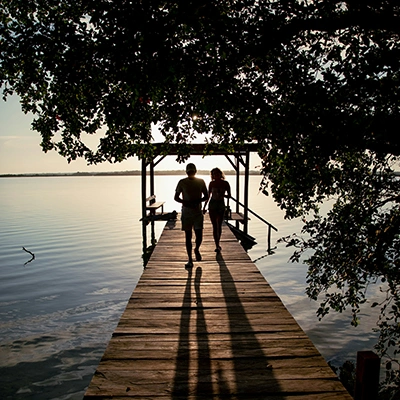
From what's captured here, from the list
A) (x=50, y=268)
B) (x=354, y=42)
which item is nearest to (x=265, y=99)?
(x=354, y=42)

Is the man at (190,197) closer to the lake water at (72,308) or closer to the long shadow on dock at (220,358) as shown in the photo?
the long shadow on dock at (220,358)

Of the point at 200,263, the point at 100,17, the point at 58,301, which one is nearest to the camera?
the point at 100,17

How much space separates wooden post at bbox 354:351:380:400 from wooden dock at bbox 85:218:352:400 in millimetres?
246

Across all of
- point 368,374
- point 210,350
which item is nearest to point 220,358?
point 210,350

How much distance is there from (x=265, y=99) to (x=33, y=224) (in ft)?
100

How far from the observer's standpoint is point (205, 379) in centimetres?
341

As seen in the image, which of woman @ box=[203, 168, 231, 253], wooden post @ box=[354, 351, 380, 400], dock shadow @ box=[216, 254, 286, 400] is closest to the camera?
wooden post @ box=[354, 351, 380, 400]

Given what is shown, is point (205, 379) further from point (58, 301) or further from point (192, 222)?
point (58, 301)

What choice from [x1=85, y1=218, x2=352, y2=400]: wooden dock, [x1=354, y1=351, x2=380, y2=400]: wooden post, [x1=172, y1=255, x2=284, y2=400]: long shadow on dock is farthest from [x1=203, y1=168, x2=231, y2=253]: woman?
[x1=354, y1=351, x2=380, y2=400]: wooden post

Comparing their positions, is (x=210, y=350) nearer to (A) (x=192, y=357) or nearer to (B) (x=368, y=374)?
(A) (x=192, y=357)

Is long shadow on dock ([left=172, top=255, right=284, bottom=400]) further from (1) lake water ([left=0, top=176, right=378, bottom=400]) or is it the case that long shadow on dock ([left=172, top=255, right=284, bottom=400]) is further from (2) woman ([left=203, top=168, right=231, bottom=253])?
(2) woman ([left=203, top=168, right=231, bottom=253])

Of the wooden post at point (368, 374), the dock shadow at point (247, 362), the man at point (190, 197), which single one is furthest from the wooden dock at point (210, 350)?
the man at point (190, 197)

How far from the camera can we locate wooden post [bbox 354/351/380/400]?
2854mm

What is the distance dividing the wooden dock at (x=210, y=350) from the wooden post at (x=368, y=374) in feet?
0.81
